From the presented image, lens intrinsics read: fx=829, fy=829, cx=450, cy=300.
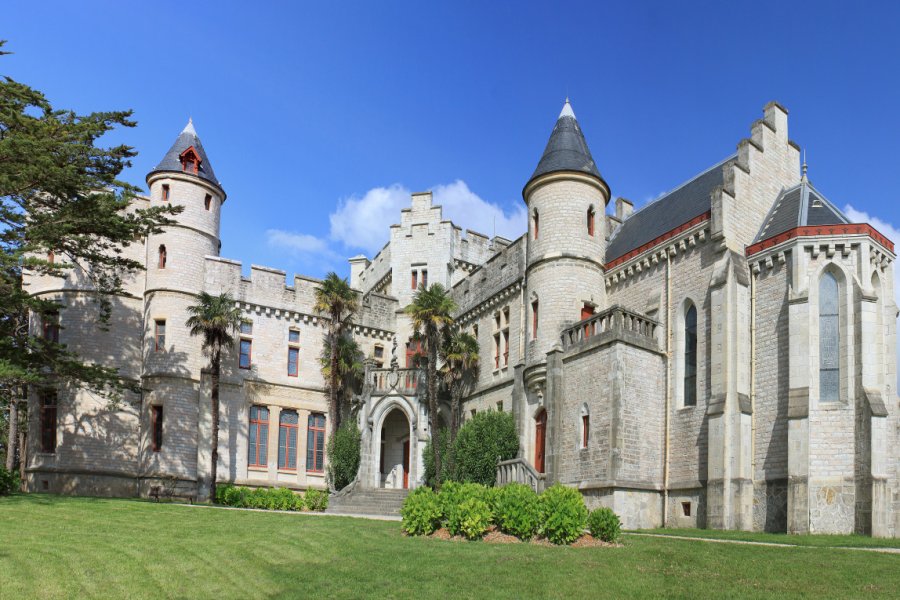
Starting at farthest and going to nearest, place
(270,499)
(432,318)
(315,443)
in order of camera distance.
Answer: (315,443) → (432,318) → (270,499)

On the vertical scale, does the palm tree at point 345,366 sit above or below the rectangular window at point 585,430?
above

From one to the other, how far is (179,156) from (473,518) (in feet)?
79.4

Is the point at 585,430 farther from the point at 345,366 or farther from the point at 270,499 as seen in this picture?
the point at 345,366

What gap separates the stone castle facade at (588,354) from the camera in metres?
22.4

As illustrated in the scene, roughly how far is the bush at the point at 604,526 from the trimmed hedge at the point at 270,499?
16.1 meters

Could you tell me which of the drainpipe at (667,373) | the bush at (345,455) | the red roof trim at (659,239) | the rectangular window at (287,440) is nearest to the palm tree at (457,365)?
the bush at (345,455)

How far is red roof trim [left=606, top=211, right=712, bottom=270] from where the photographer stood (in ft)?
84.2

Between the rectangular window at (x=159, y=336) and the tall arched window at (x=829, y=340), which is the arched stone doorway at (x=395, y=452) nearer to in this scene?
the rectangular window at (x=159, y=336)

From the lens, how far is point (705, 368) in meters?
24.6

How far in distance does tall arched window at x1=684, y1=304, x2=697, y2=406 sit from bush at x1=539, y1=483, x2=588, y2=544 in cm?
893

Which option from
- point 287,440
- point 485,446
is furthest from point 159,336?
point 485,446

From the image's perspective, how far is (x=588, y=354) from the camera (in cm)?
2589

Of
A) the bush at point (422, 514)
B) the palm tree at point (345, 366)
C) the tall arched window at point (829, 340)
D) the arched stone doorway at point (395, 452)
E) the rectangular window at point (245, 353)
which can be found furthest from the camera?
the arched stone doorway at point (395, 452)

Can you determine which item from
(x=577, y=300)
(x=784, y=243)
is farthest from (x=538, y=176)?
(x=784, y=243)
